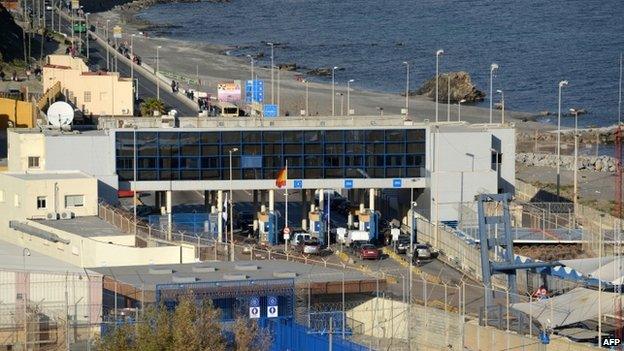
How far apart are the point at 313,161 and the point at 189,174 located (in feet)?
9.83

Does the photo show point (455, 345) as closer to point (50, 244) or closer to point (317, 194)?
point (50, 244)

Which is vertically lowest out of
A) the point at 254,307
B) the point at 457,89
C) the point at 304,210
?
the point at 304,210

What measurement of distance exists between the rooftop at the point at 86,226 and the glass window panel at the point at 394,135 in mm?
9327

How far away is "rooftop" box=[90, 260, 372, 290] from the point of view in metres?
35.0

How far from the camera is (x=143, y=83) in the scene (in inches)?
3086

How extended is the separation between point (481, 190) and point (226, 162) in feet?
20.0

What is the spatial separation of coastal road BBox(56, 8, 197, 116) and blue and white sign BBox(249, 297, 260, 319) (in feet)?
108

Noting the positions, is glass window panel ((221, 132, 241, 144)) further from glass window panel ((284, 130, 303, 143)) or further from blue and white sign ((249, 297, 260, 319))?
blue and white sign ((249, 297, 260, 319))

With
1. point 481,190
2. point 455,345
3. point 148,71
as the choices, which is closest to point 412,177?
point 481,190

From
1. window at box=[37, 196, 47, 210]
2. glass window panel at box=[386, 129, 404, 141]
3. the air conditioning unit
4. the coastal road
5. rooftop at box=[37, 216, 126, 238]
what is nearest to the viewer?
rooftop at box=[37, 216, 126, 238]

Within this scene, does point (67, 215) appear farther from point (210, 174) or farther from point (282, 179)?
point (282, 179)

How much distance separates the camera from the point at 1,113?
64.5m

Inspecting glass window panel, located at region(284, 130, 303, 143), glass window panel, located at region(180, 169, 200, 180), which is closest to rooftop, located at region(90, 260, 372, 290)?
glass window panel, located at region(180, 169, 200, 180)

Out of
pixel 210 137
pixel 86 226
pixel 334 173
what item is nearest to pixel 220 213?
pixel 210 137
